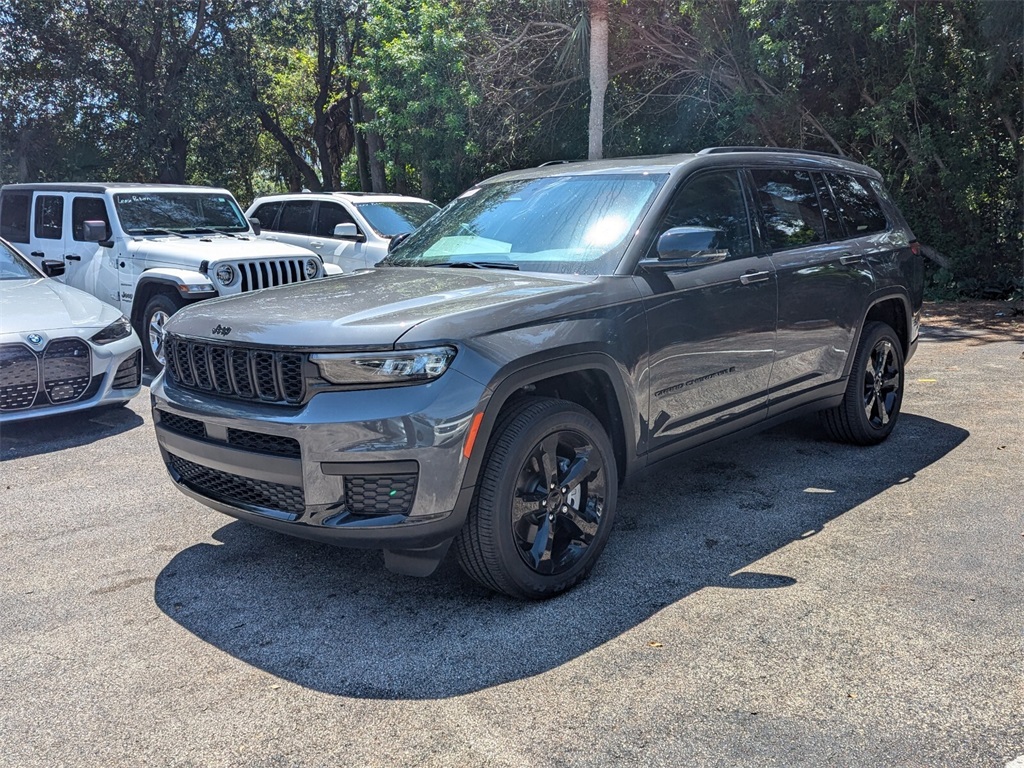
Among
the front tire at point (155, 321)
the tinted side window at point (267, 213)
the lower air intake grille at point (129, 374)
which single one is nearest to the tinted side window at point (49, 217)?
the front tire at point (155, 321)

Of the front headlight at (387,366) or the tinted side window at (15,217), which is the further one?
the tinted side window at (15,217)

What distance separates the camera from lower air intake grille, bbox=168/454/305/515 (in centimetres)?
362

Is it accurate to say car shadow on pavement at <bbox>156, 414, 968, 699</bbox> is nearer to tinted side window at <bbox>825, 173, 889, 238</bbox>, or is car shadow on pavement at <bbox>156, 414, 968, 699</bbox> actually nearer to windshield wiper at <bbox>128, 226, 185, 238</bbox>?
tinted side window at <bbox>825, 173, 889, 238</bbox>

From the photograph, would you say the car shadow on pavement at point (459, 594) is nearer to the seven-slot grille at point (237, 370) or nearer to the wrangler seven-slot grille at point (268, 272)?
the seven-slot grille at point (237, 370)

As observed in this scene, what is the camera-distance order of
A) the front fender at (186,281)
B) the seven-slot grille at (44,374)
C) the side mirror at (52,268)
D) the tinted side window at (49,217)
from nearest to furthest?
1. the seven-slot grille at (44,374)
2. the side mirror at (52,268)
3. the front fender at (186,281)
4. the tinted side window at (49,217)

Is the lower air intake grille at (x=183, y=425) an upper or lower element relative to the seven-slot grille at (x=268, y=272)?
lower

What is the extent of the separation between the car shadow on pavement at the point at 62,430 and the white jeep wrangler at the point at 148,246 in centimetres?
138

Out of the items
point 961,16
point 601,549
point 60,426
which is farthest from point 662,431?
point 961,16

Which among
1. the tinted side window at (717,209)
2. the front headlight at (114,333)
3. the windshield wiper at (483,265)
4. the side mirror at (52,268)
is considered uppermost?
the tinted side window at (717,209)

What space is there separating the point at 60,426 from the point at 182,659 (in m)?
4.24

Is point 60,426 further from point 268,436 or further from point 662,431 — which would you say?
point 662,431

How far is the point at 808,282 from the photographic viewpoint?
17.4 ft

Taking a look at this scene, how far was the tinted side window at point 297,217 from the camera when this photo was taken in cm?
1240

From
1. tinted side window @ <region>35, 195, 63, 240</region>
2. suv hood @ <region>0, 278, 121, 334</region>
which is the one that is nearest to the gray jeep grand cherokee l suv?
suv hood @ <region>0, 278, 121, 334</region>
